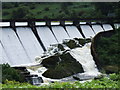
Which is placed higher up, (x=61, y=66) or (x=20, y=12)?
(x=20, y=12)

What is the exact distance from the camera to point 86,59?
1405cm

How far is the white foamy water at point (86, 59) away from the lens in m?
13.3

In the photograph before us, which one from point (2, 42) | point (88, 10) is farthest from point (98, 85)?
point (88, 10)

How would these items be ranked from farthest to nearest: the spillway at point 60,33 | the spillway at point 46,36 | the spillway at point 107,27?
the spillway at point 107,27 < the spillway at point 60,33 < the spillway at point 46,36

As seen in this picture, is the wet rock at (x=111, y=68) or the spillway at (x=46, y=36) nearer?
the wet rock at (x=111, y=68)

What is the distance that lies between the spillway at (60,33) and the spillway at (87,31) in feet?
5.80

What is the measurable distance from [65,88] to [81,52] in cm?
1041

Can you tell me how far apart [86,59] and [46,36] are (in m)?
3.08

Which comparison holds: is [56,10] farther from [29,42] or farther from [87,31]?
[29,42]

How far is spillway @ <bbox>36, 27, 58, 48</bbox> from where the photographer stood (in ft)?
51.8

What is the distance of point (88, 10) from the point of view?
26.0 meters

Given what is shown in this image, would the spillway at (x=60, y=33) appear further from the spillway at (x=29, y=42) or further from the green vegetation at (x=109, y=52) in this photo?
the green vegetation at (x=109, y=52)

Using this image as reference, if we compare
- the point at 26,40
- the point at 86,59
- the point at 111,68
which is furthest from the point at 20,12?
the point at 111,68

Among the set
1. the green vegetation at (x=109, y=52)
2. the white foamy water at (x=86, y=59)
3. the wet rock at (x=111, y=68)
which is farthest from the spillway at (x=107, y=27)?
the wet rock at (x=111, y=68)
